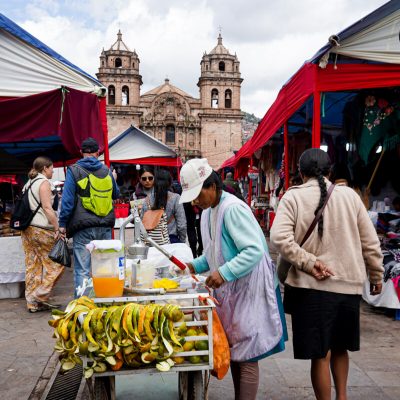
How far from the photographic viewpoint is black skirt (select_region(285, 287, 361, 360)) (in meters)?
2.52

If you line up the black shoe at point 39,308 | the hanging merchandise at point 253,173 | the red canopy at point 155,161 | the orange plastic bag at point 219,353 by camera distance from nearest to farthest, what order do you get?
the orange plastic bag at point 219,353 < the black shoe at point 39,308 < the hanging merchandise at point 253,173 < the red canopy at point 155,161

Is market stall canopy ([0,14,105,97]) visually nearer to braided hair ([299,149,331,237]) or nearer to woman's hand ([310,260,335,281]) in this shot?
braided hair ([299,149,331,237])

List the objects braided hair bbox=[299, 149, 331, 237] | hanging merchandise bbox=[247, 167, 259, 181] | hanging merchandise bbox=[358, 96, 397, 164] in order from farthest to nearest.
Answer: hanging merchandise bbox=[247, 167, 259, 181] → hanging merchandise bbox=[358, 96, 397, 164] → braided hair bbox=[299, 149, 331, 237]

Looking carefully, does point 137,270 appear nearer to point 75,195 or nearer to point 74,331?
point 74,331

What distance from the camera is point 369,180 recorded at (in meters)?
6.75

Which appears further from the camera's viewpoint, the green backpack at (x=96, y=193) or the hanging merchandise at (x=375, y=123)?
the hanging merchandise at (x=375, y=123)

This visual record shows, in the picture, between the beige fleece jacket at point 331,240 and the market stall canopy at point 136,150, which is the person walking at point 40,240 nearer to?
the beige fleece jacket at point 331,240

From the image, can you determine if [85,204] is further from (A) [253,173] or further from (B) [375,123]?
(A) [253,173]

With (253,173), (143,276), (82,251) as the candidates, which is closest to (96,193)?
(82,251)

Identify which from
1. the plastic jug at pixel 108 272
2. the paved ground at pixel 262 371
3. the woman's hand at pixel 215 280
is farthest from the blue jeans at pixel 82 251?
the woman's hand at pixel 215 280

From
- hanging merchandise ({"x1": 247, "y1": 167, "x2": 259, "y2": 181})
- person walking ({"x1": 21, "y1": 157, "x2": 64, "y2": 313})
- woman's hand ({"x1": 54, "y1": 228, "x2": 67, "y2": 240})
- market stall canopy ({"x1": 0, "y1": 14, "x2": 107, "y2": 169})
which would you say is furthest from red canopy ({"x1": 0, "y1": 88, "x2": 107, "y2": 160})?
hanging merchandise ({"x1": 247, "y1": 167, "x2": 259, "y2": 181})

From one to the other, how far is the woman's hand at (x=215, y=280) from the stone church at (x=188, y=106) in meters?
51.7

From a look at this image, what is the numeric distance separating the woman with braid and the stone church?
2028 inches

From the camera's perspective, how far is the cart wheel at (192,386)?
2.24 metres
